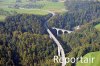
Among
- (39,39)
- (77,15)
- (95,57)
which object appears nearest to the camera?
(95,57)

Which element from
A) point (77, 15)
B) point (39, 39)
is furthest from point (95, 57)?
point (77, 15)

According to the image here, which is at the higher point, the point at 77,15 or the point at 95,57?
the point at 95,57

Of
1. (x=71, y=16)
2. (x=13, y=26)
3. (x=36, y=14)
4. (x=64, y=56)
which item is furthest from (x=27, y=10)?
(x=64, y=56)

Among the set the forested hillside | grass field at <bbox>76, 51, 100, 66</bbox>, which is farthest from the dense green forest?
grass field at <bbox>76, 51, 100, 66</bbox>

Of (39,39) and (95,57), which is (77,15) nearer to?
(39,39)

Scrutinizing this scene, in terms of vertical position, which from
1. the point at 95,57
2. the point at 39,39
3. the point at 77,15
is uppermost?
the point at 95,57

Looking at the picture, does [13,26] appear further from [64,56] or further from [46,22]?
[64,56]

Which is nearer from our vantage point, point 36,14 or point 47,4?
point 36,14

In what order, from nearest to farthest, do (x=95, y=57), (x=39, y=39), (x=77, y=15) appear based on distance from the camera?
(x=95, y=57) → (x=39, y=39) → (x=77, y=15)
